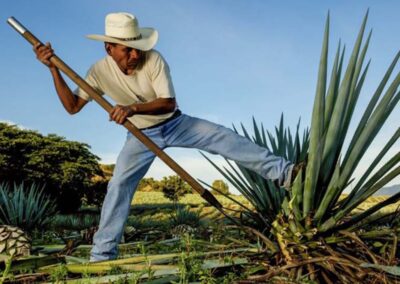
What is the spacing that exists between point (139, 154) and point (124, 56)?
2.33ft

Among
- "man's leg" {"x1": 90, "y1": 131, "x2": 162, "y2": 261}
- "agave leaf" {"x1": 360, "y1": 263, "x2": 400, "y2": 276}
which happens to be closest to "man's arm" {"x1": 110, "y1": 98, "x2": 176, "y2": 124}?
"man's leg" {"x1": 90, "y1": 131, "x2": 162, "y2": 261}

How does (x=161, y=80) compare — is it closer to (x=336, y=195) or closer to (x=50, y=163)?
(x=336, y=195)

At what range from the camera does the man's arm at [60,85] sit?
4285 millimetres

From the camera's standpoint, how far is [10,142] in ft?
77.2

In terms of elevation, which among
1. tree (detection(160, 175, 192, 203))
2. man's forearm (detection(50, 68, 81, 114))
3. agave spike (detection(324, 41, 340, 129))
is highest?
tree (detection(160, 175, 192, 203))

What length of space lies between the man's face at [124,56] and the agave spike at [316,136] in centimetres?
144

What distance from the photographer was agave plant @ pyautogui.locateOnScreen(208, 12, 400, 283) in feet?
10.7

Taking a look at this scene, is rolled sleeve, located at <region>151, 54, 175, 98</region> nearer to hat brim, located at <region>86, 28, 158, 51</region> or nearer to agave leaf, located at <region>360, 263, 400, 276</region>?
hat brim, located at <region>86, 28, 158, 51</region>

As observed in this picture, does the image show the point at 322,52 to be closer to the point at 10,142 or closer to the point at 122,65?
A: the point at 122,65

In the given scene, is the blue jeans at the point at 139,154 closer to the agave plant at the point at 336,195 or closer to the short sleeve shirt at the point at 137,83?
the short sleeve shirt at the point at 137,83

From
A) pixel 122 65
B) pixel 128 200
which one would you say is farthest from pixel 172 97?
pixel 128 200

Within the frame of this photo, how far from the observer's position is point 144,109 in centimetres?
414

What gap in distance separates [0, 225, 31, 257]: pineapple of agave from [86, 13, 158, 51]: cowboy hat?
158 cm

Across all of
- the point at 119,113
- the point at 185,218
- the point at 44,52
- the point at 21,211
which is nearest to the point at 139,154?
the point at 119,113
